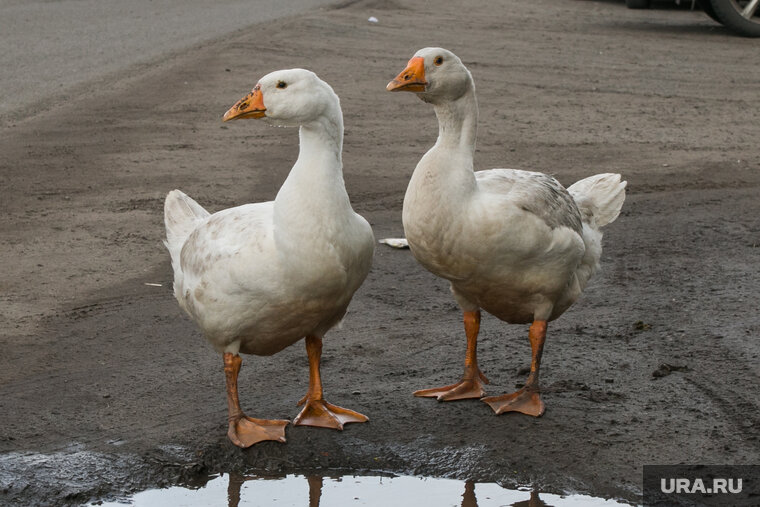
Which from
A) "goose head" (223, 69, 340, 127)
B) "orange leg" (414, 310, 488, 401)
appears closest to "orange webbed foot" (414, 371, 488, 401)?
"orange leg" (414, 310, 488, 401)

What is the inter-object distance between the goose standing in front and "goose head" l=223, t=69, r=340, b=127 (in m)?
0.47

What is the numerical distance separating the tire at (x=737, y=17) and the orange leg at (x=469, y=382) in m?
12.8

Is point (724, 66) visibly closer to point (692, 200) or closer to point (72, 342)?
point (692, 200)

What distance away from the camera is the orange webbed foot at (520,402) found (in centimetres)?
514

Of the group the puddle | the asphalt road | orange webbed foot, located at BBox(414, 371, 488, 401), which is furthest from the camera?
the asphalt road

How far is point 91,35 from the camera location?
1612 centimetres

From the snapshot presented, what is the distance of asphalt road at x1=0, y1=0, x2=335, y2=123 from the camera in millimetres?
12516

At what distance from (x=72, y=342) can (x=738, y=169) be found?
6.55 meters

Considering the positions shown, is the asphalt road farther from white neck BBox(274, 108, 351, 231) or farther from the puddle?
the puddle

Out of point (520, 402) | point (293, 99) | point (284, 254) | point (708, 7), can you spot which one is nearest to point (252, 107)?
point (293, 99)

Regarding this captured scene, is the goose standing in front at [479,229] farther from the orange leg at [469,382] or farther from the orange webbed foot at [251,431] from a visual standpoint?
the orange webbed foot at [251,431]

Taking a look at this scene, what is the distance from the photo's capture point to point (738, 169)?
382 inches

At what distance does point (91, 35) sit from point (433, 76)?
40.5 ft

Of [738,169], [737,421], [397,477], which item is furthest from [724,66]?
[397,477]
